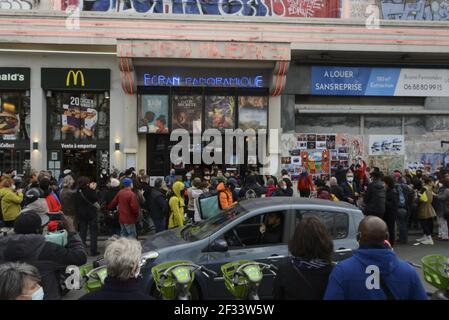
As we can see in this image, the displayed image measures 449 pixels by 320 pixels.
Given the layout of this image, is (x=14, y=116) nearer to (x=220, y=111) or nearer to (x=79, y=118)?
(x=79, y=118)

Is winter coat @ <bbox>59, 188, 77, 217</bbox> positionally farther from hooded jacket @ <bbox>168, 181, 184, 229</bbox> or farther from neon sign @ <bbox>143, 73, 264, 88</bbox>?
neon sign @ <bbox>143, 73, 264, 88</bbox>

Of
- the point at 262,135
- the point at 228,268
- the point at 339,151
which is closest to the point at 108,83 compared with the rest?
the point at 262,135

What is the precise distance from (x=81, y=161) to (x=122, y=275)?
640 inches

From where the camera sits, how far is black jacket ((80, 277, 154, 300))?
8.81ft

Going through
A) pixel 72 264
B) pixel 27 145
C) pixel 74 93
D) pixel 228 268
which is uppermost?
pixel 74 93

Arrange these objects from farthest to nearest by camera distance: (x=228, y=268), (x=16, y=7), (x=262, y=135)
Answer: (x=262, y=135)
(x=16, y=7)
(x=228, y=268)

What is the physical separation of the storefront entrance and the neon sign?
3.69 metres

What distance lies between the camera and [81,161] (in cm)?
1823

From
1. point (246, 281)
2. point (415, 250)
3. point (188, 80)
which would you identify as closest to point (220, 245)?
point (246, 281)

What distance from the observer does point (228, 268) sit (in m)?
4.99

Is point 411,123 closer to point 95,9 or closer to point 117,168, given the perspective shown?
point 117,168

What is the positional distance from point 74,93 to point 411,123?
14092mm

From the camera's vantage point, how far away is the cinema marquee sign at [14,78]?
17.3m

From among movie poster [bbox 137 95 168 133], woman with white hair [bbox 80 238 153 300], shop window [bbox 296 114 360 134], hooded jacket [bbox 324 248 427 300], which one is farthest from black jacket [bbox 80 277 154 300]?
shop window [bbox 296 114 360 134]
